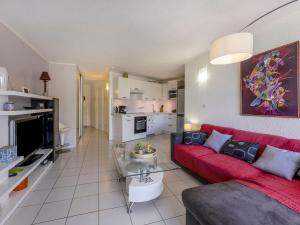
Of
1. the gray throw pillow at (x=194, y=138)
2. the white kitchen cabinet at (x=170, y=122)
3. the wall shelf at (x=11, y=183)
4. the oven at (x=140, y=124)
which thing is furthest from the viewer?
the white kitchen cabinet at (x=170, y=122)

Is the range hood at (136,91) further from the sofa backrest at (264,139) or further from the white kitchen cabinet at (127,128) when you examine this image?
the sofa backrest at (264,139)

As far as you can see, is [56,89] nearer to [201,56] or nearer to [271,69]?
[201,56]

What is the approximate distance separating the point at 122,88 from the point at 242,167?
418cm

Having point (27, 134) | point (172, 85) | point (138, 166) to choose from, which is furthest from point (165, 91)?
point (27, 134)

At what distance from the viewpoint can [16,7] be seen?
1963mm

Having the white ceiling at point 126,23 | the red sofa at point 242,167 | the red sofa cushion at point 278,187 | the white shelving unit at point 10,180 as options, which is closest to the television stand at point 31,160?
the white shelving unit at point 10,180

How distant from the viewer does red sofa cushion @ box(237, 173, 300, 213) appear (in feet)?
4.21

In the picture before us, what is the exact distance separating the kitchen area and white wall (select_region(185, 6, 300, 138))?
70.0 inches

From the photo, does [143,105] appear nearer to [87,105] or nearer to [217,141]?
[87,105]

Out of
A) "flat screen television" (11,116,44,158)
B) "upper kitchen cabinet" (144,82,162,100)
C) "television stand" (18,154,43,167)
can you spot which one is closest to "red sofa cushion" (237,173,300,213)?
"flat screen television" (11,116,44,158)

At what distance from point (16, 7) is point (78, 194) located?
2.51 metres

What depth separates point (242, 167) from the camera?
1.94m

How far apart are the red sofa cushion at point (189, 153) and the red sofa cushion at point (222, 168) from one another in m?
0.12

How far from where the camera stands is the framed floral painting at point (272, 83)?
2086mm
